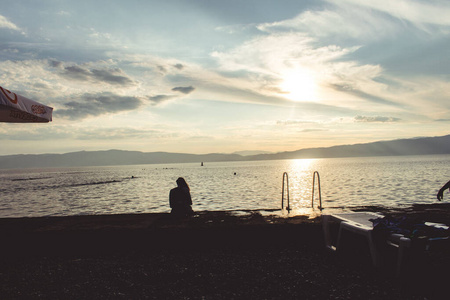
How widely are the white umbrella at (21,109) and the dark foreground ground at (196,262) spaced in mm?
2884

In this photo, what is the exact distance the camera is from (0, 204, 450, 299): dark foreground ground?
4.77 meters

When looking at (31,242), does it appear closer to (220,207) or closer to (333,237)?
(333,237)

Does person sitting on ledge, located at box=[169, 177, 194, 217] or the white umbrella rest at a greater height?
the white umbrella

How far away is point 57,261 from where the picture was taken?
666 cm

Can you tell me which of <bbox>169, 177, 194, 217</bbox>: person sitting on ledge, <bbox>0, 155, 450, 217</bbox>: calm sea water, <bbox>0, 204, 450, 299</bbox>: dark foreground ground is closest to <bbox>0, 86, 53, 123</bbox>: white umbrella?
<bbox>0, 204, 450, 299</bbox>: dark foreground ground

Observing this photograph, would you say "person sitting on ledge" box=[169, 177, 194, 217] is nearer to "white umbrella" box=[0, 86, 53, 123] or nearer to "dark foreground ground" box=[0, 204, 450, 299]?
"dark foreground ground" box=[0, 204, 450, 299]

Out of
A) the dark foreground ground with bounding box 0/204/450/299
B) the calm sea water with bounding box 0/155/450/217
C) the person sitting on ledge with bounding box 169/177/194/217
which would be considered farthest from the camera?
the calm sea water with bounding box 0/155/450/217

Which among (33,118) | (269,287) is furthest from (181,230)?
(33,118)

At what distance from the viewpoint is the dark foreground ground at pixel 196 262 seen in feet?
15.6

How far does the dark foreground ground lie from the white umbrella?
9.46ft

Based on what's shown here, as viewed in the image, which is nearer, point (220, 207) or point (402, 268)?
point (402, 268)

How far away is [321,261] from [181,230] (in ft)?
10.8

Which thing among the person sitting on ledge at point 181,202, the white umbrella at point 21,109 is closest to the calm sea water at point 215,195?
the person sitting on ledge at point 181,202

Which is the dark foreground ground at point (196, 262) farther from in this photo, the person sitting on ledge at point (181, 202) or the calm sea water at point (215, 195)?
the calm sea water at point (215, 195)
